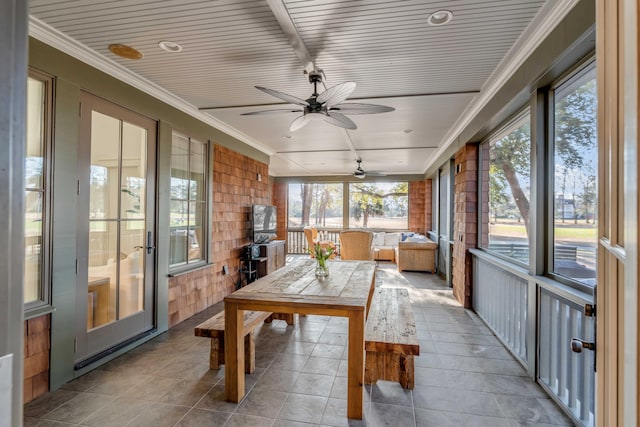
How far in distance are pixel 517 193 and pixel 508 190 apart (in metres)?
0.23

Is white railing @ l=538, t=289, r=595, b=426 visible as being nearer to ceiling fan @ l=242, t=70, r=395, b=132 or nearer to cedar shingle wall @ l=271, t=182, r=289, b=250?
ceiling fan @ l=242, t=70, r=395, b=132

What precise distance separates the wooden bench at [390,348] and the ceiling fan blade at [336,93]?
177cm

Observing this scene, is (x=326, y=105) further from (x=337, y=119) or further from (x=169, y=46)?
(x=169, y=46)

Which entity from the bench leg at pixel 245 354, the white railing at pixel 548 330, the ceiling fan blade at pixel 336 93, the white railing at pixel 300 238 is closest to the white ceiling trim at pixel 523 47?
the ceiling fan blade at pixel 336 93

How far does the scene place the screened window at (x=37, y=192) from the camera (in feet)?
7.29

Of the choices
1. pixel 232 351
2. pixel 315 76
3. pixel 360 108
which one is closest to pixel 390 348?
pixel 232 351

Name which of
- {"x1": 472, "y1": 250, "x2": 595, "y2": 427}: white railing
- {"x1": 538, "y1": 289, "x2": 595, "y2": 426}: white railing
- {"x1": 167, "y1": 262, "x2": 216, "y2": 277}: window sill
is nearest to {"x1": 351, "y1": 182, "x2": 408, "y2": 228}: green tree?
{"x1": 167, "y1": 262, "x2": 216, "y2": 277}: window sill

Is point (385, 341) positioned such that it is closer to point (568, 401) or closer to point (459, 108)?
point (568, 401)

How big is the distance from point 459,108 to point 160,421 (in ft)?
13.1

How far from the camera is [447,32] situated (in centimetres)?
220

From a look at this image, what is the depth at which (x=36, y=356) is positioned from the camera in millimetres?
2232

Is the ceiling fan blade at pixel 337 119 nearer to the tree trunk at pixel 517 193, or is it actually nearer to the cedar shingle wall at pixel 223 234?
the tree trunk at pixel 517 193

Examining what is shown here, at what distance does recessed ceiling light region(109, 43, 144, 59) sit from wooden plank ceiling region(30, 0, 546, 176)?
52 millimetres

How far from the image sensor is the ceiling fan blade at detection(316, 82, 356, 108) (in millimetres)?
2244
